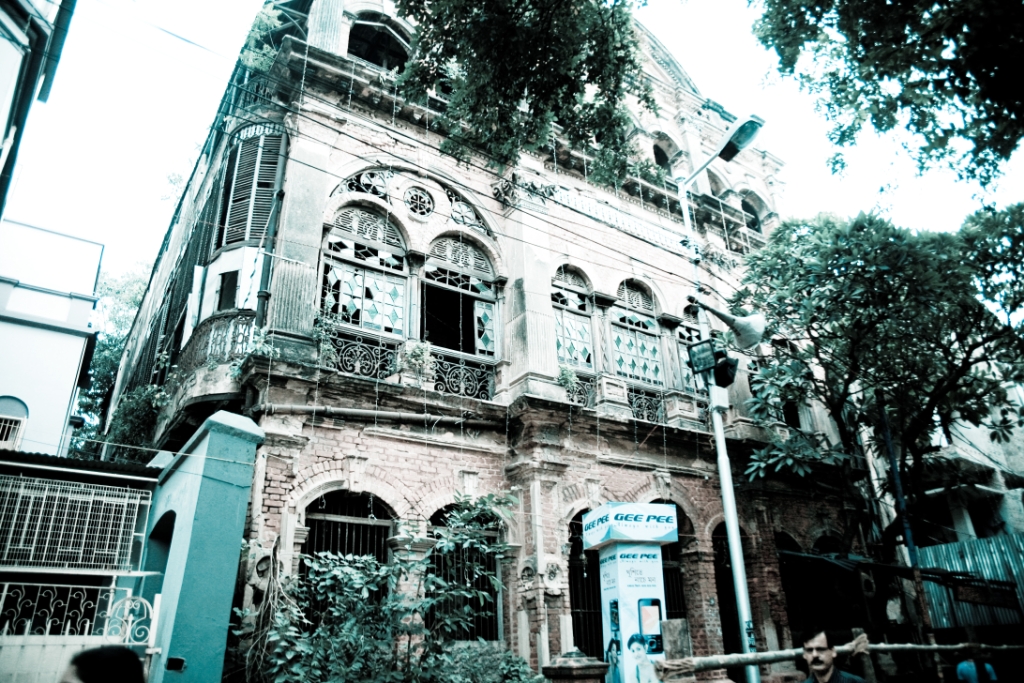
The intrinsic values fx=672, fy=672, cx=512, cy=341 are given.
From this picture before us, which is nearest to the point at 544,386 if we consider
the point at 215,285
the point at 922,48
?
the point at 215,285

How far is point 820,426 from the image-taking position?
15594 mm

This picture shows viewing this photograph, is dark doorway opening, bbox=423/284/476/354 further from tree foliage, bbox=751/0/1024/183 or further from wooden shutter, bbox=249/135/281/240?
tree foliage, bbox=751/0/1024/183

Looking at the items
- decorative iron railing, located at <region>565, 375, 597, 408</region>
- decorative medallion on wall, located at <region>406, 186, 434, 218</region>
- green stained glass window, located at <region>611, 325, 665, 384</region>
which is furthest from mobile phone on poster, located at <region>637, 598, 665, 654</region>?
decorative medallion on wall, located at <region>406, 186, 434, 218</region>

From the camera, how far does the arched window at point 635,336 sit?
1274 cm

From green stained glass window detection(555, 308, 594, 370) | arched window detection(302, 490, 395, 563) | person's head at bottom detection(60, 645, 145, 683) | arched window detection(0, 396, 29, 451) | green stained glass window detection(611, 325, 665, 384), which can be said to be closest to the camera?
person's head at bottom detection(60, 645, 145, 683)

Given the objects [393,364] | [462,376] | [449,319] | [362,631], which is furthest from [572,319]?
[362,631]

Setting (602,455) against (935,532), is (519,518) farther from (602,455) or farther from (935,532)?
(935,532)

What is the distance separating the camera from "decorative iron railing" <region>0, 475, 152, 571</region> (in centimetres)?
654

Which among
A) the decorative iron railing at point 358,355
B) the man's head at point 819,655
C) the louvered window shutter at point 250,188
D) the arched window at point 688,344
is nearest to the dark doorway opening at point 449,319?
the decorative iron railing at point 358,355

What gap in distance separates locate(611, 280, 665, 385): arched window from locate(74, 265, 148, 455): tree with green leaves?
605 inches

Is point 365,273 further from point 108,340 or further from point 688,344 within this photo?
point 108,340

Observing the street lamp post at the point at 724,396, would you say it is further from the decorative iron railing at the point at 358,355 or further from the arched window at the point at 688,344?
the decorative iron railing at the point at 358,355

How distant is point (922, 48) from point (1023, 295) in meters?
6.85

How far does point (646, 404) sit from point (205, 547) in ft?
27.3
